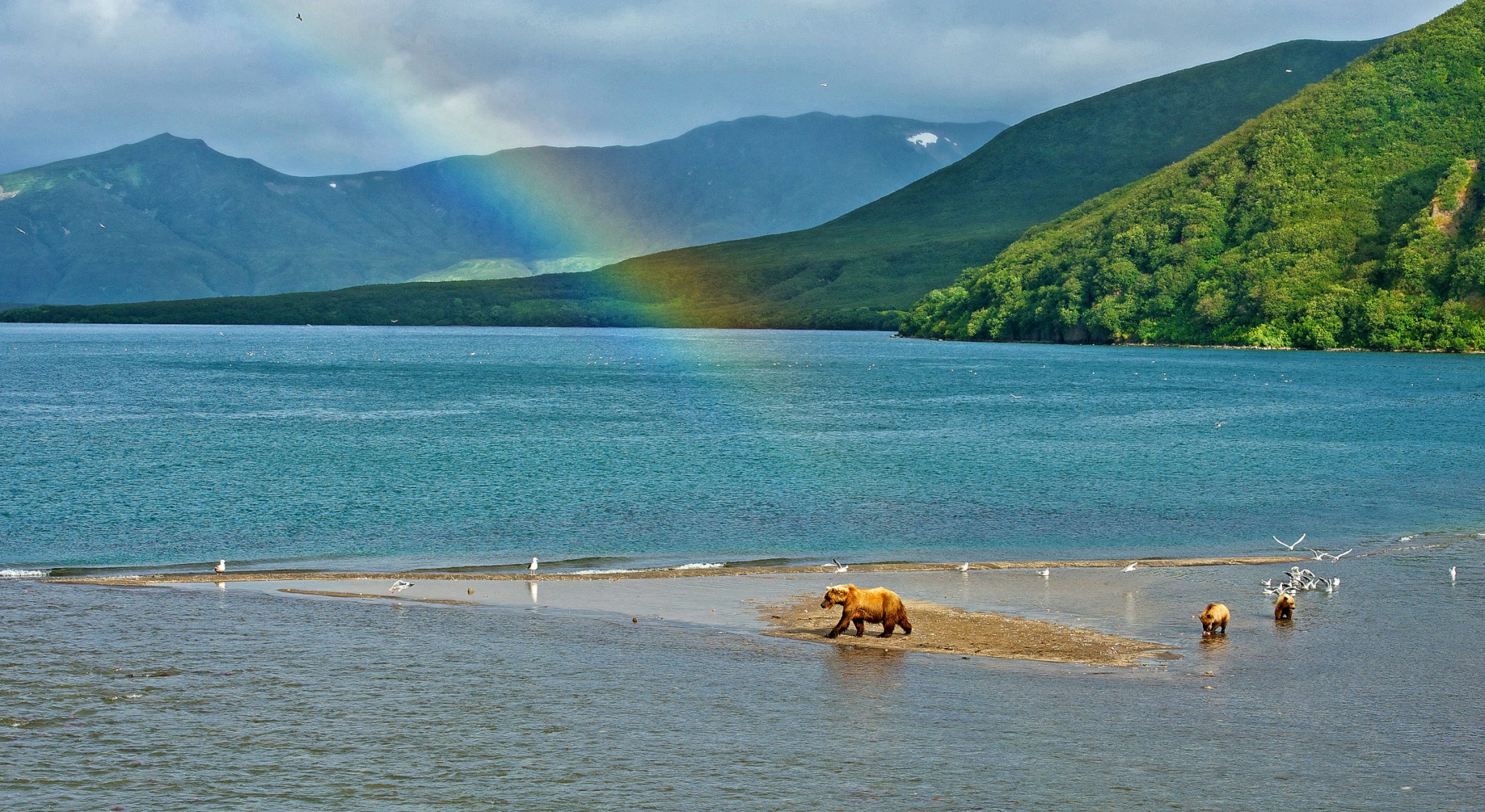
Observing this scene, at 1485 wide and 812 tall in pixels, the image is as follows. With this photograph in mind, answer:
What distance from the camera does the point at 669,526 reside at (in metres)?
43.8

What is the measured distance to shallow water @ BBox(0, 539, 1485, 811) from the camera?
15734 millimetres

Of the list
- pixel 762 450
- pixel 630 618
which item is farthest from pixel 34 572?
pixel 762 450

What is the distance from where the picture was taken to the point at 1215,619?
25438mm

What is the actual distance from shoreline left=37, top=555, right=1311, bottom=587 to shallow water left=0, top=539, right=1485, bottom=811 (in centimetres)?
355

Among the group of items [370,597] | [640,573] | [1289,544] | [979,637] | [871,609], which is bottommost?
[1289,544]

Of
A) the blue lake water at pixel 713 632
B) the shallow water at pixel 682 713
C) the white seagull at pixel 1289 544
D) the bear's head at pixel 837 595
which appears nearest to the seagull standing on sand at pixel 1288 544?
the white seagull at pixel 1289 544

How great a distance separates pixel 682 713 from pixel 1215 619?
1208 cm

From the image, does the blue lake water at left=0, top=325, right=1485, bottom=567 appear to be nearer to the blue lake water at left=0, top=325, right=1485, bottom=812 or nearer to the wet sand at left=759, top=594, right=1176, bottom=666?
the blue lake water at left=0, top=325, right=1485, bottom=812

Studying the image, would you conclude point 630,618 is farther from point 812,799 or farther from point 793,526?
point 793,526

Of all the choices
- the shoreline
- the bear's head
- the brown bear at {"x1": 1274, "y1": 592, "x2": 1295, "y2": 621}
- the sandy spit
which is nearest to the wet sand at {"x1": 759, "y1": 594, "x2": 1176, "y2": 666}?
the bear's head

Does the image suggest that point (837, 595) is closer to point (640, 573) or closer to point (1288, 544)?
point (640, 573)

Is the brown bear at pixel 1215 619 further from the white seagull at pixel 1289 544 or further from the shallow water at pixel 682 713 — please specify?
the white seagull at pixel 1289 544

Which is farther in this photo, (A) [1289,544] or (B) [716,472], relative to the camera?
(B) [716,472]

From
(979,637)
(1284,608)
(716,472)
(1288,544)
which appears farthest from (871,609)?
(716,472)
